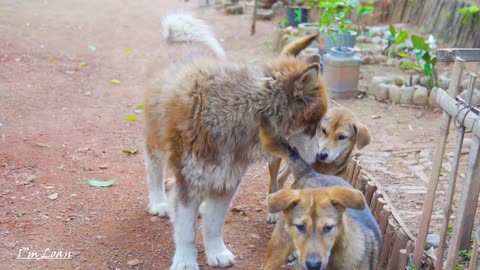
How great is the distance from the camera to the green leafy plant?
9141mm

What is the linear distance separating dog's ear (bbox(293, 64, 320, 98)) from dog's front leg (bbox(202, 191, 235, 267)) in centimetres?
100

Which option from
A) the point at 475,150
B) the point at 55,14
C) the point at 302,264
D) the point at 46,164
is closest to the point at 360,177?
the point at 475,150

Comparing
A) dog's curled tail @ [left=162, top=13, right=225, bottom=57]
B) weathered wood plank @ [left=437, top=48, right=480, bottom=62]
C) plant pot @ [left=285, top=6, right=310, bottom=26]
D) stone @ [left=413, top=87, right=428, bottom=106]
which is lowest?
stone @ [left=413, top=87, right=428, bottom=106]

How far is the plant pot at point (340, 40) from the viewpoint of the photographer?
955cm

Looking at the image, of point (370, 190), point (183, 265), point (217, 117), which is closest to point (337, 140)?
point (370, 190)

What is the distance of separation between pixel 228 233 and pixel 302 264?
1.79 m

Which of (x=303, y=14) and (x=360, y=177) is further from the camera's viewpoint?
(x=303, y=14)

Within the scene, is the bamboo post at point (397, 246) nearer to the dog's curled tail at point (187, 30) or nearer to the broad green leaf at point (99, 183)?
the dog's curled tail at point (187, 30)

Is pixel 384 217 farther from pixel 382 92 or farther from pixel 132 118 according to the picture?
pixel 382 92

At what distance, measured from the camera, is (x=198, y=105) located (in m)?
3.84

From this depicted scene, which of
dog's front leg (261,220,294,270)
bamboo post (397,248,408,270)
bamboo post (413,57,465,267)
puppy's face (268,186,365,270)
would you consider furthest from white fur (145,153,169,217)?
bamboo post (413,57,465,267)

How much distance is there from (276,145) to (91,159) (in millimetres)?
2925

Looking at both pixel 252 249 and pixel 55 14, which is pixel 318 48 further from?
pixel 55 14

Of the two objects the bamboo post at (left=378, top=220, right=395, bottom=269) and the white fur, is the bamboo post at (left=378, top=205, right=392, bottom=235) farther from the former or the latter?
the white fur
